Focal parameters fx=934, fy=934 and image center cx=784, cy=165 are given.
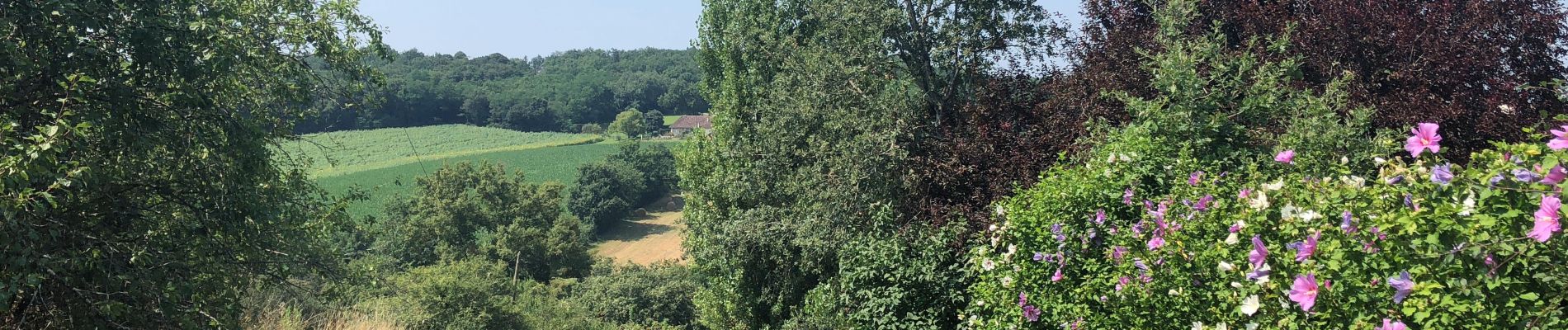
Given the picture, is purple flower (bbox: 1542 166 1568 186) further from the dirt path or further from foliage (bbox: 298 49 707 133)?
foliage (bbox: 298 49 707 133)

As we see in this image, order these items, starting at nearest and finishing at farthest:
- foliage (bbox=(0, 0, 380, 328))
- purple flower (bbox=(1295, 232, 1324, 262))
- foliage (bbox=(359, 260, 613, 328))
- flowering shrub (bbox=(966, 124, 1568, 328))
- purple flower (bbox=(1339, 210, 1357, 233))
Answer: flowering shrub (bbox=(966, 124, 1568, 328)), purple flower (bbox=(1339, 210, 1357, 233)), purple flower (bbox=(1295, 232, 1324, 262)), foliage (bbox=(0, 0, 380, 328)), foliage (bbox=(359, 260, 613, 328))

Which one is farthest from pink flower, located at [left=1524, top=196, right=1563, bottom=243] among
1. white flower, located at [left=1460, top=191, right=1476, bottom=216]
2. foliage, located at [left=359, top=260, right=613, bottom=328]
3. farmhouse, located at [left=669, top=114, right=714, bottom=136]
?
farmhouse, located at [left=669, top=114, right=714, bottom=136]

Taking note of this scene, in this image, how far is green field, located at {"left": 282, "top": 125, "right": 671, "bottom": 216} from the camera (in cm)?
6222

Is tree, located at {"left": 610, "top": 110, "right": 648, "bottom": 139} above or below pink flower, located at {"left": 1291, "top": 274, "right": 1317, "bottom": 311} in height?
below

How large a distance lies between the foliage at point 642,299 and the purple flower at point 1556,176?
26.9 metres

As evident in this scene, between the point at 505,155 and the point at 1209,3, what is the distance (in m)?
72.1

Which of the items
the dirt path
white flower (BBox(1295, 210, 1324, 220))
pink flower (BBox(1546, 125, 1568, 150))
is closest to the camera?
pink flower (BBox(1546, 125, 1568, 150))

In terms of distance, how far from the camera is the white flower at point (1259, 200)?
4416mm

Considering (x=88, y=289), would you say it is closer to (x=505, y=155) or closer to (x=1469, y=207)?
(x=1469, y=207)

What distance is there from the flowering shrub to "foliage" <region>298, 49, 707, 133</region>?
234 ft

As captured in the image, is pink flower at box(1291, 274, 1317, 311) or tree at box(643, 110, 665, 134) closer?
pink flower at box(1291, 274, 1317, 311)

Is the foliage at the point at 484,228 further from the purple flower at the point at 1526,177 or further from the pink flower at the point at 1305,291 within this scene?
the purple flower at the point at 1526,177

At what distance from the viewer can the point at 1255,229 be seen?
444 cm

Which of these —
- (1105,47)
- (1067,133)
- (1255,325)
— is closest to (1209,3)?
(1105,47)
